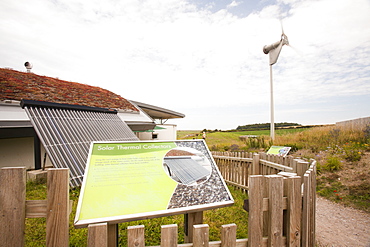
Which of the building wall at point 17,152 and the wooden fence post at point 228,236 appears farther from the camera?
the building wall at point 17,152

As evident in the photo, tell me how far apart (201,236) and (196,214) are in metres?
0.35

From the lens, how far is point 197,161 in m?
2.71

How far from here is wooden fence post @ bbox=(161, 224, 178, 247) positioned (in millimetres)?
1869

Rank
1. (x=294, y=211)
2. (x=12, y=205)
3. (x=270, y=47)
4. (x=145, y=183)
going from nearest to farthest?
1. (x=12, y=205)
2. (x=145, y=183)
3. (x=294, y=211)
4. (x=270, y=47)

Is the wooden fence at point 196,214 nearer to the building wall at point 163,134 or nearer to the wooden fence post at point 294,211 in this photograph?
the wooden fence post at point 294,211

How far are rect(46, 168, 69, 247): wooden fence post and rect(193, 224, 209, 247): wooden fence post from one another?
1149 mm

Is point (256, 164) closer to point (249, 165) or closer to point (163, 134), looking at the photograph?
point (249, 165)

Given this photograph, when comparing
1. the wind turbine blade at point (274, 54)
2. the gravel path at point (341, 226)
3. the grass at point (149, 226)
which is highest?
the wind turbine blade at point (274, 54)

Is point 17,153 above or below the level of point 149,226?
above

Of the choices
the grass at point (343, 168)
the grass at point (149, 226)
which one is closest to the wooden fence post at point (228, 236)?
the grass at point (149, 226)

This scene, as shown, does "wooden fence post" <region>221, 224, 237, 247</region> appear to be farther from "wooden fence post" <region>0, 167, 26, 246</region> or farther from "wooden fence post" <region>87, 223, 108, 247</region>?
"wooden fence post" <region>0, 167, 26, 246</region>

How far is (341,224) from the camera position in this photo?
16.8 feet

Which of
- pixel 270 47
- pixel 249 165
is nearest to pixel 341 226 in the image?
pixel 249 165

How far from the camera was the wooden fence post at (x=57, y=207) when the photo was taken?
177cm
